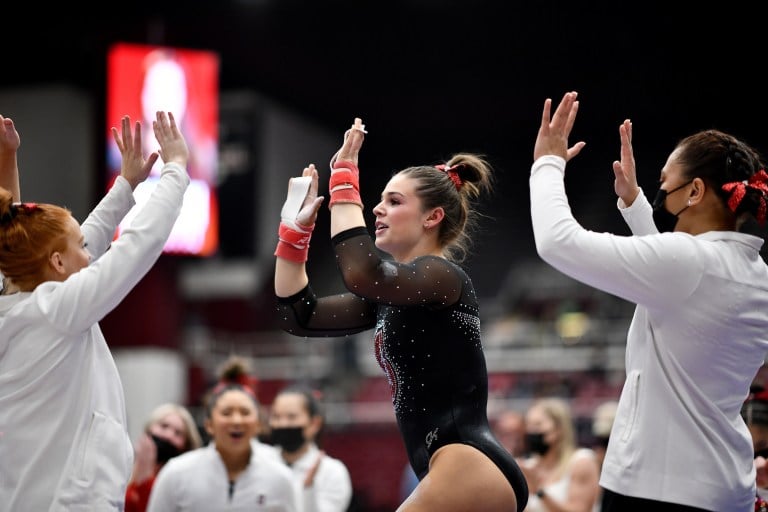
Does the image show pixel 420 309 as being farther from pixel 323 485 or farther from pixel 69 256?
pixel 323 485

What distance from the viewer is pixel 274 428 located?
21.2 feet

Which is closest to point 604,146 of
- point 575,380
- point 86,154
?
point 575,380

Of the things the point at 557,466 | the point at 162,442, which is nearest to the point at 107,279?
the point at 162,442

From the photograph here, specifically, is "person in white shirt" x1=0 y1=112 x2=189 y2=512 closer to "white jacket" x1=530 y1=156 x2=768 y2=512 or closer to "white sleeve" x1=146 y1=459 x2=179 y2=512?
"white jacket" x1=530 y1=156 x2=768 y2=512

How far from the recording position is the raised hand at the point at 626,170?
11.2 ft

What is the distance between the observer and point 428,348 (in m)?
3.30

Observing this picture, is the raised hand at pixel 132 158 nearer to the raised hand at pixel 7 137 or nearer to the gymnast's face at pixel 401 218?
the raised hand at pixel 7 137

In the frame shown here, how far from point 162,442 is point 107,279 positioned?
3.49 m

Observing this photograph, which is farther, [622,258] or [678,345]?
[678,345]

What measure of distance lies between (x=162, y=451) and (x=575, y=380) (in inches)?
334

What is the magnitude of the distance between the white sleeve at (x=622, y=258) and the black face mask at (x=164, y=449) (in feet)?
12.9

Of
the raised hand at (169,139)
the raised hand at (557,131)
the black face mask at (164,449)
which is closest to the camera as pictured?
the raised hand at (557,131)

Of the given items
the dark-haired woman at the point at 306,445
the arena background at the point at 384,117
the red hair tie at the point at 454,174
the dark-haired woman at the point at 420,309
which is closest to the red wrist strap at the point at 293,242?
the dark-haired woman at the point at 420,309

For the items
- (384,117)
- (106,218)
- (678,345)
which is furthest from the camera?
(384,117)
